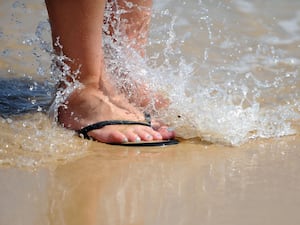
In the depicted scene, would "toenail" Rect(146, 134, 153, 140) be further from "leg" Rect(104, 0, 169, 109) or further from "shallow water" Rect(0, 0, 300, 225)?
"leg" Rect(104, 0, 169, 109)

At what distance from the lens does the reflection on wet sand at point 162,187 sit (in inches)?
77.7

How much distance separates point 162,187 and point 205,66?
150 centimetres

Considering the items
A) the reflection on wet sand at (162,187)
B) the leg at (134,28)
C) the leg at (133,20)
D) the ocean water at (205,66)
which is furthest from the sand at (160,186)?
the leg at (133,20)

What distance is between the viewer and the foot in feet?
8.97

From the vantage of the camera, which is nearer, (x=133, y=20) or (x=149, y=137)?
(x=149, y=137)

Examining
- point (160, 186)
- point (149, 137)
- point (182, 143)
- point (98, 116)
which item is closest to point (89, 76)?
point (98, 116)

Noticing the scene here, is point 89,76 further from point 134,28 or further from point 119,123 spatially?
point 134,28

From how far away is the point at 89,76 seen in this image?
2775 mm

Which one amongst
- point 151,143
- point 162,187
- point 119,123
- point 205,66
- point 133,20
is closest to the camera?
point 162,187

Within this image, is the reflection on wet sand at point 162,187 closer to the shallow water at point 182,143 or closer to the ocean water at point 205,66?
the shallow water at point 182,143

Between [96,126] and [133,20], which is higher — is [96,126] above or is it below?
below

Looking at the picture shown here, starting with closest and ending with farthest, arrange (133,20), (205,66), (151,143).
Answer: (151,143) → (133,20) → (205,66)

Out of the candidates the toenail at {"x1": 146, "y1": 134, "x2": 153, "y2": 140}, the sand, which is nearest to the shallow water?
the sand

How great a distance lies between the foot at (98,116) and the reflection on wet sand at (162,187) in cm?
11
